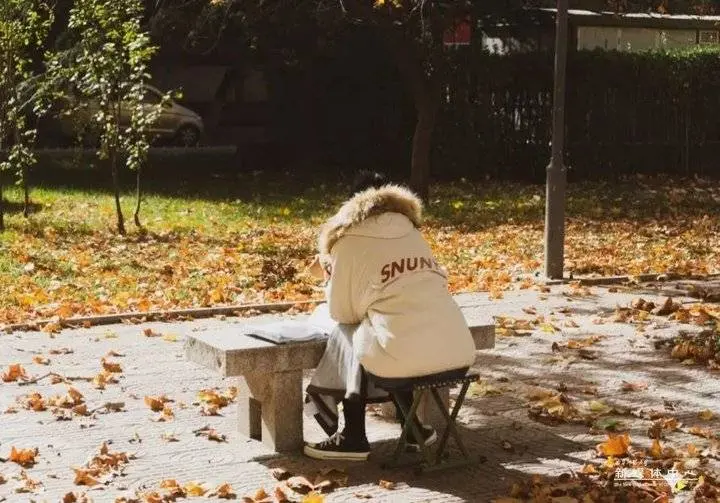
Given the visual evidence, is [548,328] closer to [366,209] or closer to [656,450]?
[656,450]

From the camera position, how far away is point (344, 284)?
22.0 ft

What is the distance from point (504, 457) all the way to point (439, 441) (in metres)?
0.34

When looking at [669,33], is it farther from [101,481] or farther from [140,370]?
[101,481]

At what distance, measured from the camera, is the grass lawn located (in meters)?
12.1

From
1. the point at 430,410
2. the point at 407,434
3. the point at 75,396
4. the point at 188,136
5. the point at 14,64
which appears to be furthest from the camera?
the point at 188,136

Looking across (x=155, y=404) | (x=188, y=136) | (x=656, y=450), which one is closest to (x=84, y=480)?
(x=155, y=404)

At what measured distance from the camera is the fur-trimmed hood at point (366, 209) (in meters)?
6.69

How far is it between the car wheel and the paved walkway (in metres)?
23.1

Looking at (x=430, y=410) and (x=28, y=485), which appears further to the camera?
(x=430, y=410)

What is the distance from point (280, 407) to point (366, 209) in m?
1.11

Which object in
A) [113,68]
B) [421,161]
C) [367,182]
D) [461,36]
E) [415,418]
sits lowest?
[415,418]

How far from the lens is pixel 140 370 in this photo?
884 cm

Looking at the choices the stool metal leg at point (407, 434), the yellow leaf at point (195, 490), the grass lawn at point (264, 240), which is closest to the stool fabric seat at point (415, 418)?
the stool metal leg at point (407, 434)

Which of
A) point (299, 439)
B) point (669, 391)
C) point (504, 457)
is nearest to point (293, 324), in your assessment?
point (299, 439)
